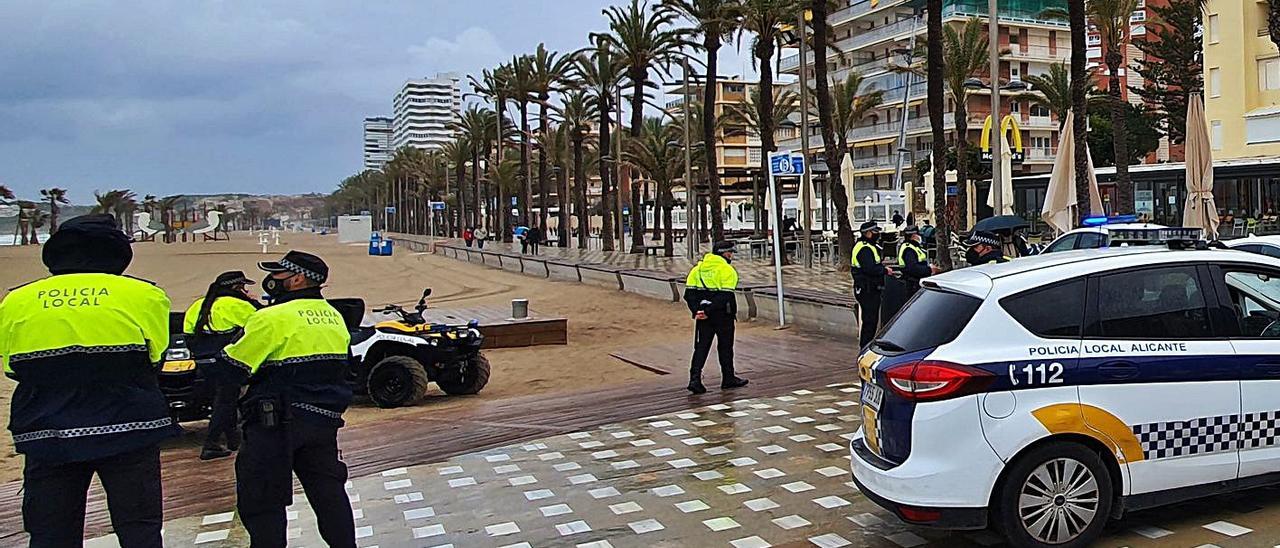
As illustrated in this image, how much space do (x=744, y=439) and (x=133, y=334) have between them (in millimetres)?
4992

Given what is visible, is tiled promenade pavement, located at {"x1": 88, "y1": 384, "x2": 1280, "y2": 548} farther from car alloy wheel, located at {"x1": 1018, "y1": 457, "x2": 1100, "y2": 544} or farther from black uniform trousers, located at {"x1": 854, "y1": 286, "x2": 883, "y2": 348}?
black uniform trousers, located at {"x1": 854, "y1": 286, "x2": 883, "y2": 348}


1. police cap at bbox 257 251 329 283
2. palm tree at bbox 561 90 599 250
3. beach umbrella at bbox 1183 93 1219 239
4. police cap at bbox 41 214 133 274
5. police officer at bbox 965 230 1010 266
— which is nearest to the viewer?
police cap at bbox 41 214 133 274

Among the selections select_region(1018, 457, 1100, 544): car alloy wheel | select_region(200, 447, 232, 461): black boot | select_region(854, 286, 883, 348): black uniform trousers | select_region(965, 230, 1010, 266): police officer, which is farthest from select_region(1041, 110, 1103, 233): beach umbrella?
select_region(200, 447, 232, 461): black boot

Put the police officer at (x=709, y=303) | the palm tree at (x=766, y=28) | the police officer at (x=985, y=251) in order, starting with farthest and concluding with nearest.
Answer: the palm tree at (x=766, y=28) < the police officer at (x=709, y=303) < the police officer at (x=985, y=251)

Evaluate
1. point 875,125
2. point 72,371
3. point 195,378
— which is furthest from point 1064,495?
point 875,125

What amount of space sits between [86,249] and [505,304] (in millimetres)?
19228

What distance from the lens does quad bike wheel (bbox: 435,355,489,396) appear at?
1117 cm

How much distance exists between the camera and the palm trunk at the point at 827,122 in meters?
27.7

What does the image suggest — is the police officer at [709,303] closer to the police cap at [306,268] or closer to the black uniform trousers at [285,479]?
the police cap at [306,268]

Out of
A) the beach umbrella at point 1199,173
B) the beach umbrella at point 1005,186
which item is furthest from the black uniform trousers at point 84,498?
the beach umbrella at point 1005,186

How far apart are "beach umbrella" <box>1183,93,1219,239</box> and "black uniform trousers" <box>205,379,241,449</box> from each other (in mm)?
15078

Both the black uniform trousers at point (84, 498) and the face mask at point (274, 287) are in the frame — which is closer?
the black uniform trousers at point (84, 498)

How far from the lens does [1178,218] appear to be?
35.3 metres

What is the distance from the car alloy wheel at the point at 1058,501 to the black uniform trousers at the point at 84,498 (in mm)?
4047
